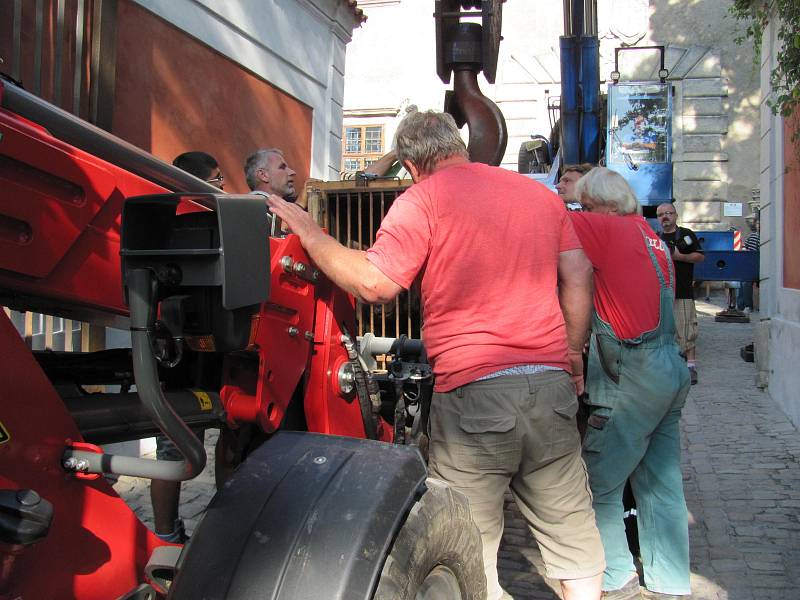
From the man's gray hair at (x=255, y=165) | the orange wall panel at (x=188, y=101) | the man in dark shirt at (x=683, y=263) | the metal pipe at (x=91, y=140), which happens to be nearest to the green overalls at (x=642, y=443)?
the man's gray hair at (x=255, y=165)

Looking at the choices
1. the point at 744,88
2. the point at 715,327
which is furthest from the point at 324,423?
the point at 744,88

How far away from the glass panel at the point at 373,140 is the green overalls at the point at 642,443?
75.1 ft

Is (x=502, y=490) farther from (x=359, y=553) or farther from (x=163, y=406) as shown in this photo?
(x=163, y=406)

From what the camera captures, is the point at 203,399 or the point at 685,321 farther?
the point at 685,321

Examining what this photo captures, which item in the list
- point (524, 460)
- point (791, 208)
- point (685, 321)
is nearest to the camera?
point (524, 460)

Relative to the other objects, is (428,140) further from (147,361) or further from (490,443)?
(147,361)

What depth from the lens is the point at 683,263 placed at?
8.41m

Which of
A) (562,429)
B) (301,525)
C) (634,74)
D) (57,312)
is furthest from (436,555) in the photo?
(634,74)

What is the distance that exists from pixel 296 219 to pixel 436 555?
1.12 m

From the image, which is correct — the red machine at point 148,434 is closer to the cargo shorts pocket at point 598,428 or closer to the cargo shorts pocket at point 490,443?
the cargo shorts pocket at point 490,443

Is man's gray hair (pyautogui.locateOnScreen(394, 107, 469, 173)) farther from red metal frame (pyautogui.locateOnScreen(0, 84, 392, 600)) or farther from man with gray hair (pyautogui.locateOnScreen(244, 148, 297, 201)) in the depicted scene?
man with gray hair (pyautogui.locateOnScreen(244, 148, 297, 201))

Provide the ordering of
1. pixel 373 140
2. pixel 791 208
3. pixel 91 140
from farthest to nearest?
pixel 373 140
pixel 791 208
pixel 91 140

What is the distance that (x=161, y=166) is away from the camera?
1.93 meters

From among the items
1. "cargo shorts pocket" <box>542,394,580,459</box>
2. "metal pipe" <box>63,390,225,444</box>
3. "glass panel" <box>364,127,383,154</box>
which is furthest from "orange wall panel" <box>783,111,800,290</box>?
"glass panel" <box>364,127,383,154</box>
